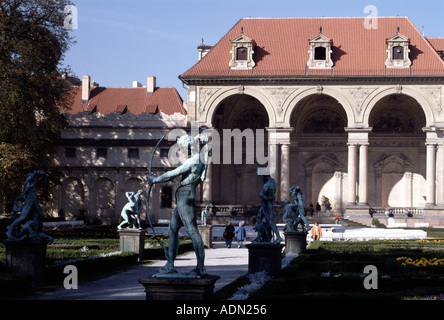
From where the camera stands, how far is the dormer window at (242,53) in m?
52.8

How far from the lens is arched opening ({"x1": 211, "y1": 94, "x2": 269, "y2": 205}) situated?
189ft

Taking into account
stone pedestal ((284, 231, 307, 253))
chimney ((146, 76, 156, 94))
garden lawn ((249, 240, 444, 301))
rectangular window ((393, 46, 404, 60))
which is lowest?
garden lawn ((249, 240, 444, 301))

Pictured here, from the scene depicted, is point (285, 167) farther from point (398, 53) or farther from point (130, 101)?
point (130, 101)

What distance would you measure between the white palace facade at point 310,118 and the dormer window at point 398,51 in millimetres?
71

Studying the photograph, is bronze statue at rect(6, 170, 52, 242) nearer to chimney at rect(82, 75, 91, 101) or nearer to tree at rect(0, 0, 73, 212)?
tree at rect(0, 0, 73, 212)

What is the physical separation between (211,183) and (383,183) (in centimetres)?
1410

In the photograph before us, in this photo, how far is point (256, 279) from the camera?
1600 cm

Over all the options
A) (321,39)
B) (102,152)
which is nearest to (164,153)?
(102,152)

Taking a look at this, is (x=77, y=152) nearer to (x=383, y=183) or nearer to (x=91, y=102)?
(x=91, y=102)

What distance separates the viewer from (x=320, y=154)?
Answer: 57781 mm

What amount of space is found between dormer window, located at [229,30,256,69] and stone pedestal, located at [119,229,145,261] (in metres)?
31.4

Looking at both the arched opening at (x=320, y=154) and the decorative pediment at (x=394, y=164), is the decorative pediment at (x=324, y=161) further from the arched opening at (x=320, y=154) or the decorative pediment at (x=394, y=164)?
the decorative pediment at (x=394, y=164)

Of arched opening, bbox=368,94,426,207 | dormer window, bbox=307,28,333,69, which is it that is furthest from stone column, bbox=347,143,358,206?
dormer window, bbox=307,28,333,69
